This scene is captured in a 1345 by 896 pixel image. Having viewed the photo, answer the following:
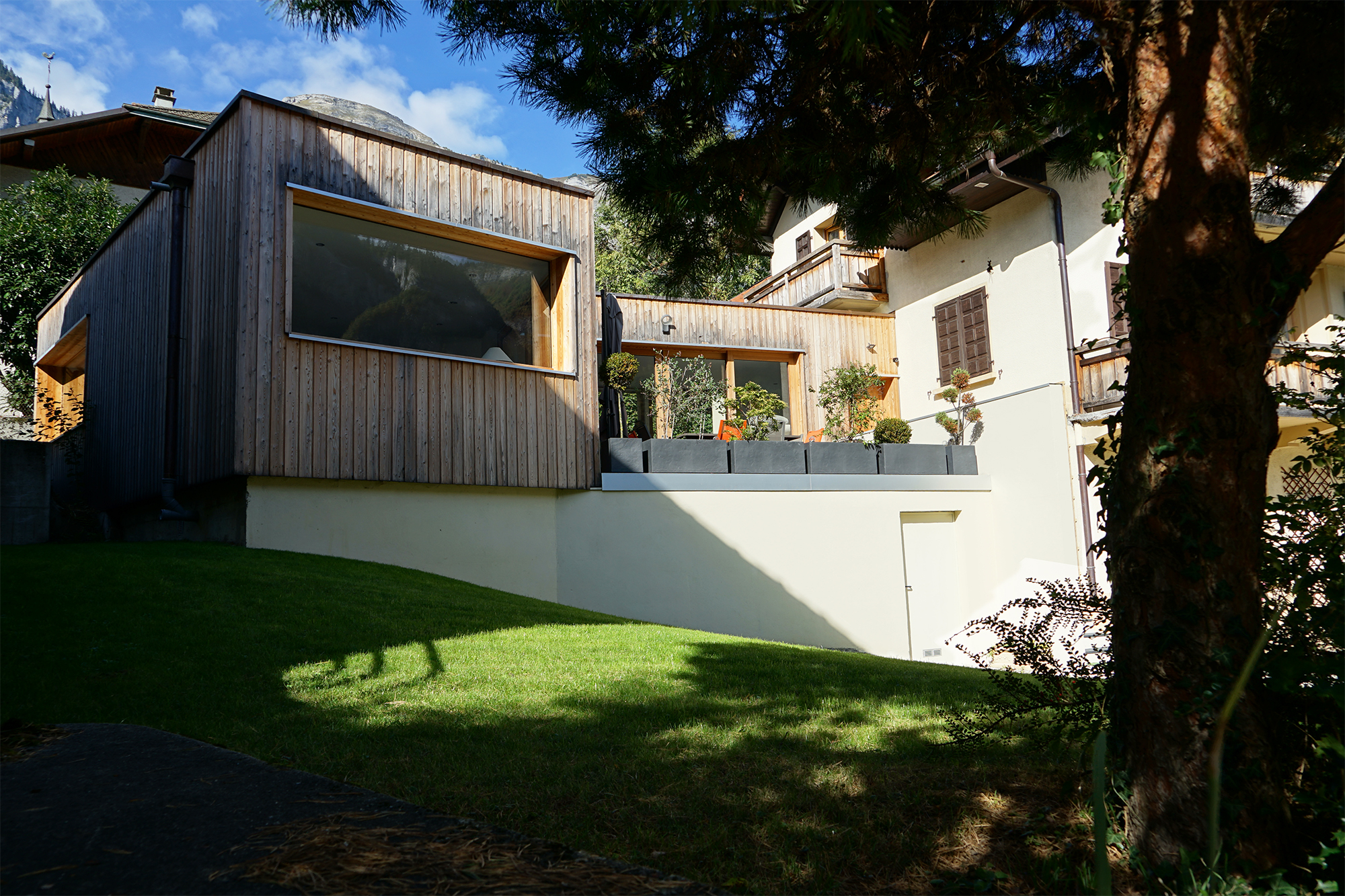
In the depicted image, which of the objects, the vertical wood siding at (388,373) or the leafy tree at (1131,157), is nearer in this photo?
the leafy tree at (1131,157)

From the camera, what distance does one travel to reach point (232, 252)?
29.2 feet

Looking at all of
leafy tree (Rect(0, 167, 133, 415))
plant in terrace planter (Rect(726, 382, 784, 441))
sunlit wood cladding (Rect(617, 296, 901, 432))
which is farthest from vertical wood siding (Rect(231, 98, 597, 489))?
leafy tree (Rect(0, 167, 133, 415))

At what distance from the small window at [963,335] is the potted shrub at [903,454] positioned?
2.10 m

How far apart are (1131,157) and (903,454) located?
10.8 m

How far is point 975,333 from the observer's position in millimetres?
14953

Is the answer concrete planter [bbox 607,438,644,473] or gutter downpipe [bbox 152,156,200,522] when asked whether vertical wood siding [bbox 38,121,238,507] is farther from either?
concrete planter [bbox 607,438,644,473]

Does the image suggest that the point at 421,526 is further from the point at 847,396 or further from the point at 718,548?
the point at 847,396

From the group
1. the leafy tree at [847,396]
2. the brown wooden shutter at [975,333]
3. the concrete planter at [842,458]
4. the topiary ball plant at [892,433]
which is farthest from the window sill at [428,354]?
the brown wooden shutter at [975,333]

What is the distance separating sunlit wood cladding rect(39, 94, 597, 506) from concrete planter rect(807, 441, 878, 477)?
330 cm

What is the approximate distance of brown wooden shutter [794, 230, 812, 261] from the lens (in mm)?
21297

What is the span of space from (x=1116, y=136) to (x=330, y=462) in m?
7.93

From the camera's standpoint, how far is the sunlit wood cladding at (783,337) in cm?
1567

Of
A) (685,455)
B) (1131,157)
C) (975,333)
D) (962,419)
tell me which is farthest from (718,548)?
(1131,157)

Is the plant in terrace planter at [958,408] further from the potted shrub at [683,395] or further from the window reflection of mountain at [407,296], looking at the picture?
the window reflection of mountain at [407,296]
